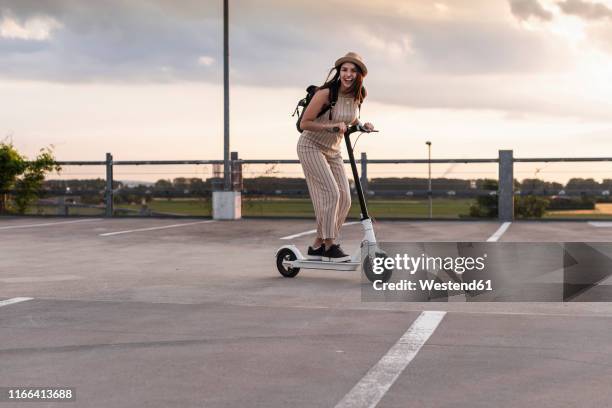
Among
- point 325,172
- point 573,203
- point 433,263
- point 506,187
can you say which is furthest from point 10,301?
point 573,203

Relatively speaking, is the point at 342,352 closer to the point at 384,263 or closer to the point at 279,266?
the point at 384,263

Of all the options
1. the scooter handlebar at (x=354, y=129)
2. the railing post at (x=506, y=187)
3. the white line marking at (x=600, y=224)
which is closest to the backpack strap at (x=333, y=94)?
the scooter handlebar at (x=354, y=129)

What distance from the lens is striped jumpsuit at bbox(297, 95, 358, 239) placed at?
7895 mm

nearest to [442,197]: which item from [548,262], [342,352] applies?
[548,262]

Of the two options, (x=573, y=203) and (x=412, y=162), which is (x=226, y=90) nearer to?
(x=412, y=162)

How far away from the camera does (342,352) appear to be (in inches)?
186

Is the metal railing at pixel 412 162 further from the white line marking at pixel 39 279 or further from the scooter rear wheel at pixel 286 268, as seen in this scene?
the white line marking at pixel 39 279

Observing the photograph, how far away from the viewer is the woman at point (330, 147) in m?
7.69

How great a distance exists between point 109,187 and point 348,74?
1499cm

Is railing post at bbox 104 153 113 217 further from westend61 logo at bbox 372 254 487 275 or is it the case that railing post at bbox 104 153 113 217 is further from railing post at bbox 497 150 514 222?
westend61 logo at bbox 372 254 487 275

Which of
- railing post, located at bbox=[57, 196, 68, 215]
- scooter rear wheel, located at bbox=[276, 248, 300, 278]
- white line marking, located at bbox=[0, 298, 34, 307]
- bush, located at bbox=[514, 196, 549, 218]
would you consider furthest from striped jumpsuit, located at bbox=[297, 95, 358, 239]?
bush, located at bbox=[514, 196, 549, 218]

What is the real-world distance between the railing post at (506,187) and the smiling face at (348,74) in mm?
11599

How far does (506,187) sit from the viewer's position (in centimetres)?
1884

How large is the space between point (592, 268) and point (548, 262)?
709mm
